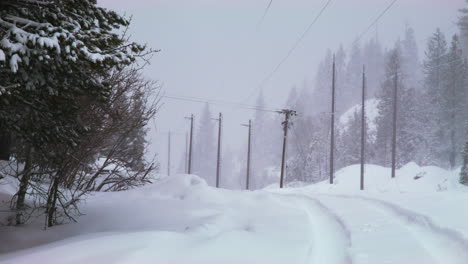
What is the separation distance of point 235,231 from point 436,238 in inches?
125

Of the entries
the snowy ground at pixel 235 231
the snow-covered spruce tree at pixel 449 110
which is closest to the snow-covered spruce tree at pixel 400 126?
the snow-covered spruce tree at pixel 449 110

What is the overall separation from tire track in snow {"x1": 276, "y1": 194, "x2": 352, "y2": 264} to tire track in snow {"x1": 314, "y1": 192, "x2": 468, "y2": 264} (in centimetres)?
111

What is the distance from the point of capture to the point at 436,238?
16.3 ft

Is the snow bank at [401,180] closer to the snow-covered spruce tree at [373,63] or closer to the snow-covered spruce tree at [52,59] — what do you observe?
the snow-covered spruce tree at [52,59]

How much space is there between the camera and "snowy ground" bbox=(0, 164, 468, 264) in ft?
13.4

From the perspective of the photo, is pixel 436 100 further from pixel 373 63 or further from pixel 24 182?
pixel 373 63

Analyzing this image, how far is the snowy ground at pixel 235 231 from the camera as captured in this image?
161 inches

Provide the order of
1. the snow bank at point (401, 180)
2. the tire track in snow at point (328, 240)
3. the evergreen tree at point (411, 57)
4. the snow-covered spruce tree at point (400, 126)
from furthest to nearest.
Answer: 1. the evergreen tree at point (411, 57)
2. the snow-covered spruce tree at point (400, 126)
3. the snow bank at point (401, 180)
4. the tire track in snow at point (328, 240)

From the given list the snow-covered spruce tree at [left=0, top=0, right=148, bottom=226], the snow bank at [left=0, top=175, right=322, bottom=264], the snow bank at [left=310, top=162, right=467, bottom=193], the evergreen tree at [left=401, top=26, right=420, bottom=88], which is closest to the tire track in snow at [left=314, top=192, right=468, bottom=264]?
the snow bank at [left=0, top=175, right=322, bottom=264]

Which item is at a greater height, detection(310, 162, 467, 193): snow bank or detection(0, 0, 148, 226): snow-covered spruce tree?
detection(0, 0, 148, 226): snow-covered spruce tree

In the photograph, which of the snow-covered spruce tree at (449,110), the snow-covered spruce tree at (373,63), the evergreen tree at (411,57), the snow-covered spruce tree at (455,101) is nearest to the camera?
the snow-covered spruce tree at (455,101)

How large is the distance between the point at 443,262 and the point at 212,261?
9.67 ft

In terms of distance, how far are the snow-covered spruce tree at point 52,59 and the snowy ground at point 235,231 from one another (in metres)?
1.86

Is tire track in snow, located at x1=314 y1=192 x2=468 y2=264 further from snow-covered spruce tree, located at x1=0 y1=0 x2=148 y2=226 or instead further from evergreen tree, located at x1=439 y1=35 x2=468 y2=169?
evergreen tree, located at x1=439 y1=35 x2=468 y2=169
